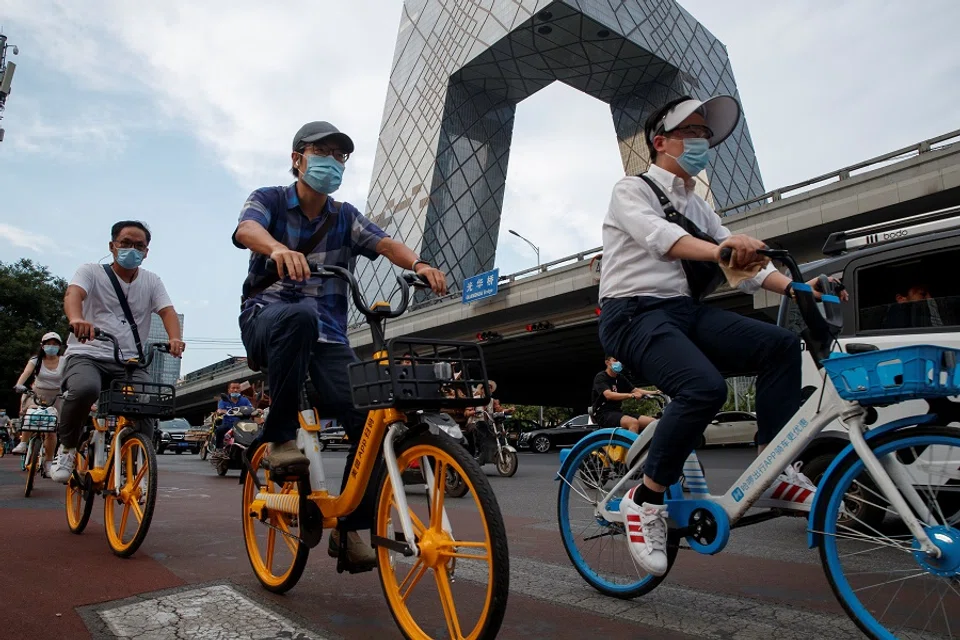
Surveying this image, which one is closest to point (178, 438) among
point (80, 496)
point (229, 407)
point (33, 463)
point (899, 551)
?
point (229, 407)

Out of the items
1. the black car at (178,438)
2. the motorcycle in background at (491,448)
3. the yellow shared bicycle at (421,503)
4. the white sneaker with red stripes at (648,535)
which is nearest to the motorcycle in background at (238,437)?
the motorcycle in background at (491,448)

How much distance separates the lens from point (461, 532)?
7.13 ft

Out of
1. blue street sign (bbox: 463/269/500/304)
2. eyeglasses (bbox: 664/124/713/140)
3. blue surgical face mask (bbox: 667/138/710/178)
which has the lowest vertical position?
blue surgical face mask (bbox: 667/138/710/178)

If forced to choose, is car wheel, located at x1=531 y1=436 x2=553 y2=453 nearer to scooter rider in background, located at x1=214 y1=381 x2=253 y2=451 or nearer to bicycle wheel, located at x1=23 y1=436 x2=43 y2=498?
scooter rider in background, located at x1=214 y1=381 x2=253 y2=451

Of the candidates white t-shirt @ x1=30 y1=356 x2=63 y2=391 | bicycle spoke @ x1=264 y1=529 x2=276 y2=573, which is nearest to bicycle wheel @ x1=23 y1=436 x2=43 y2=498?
white t-shirt @ x1=30 y1=356 x2=63 y2=391

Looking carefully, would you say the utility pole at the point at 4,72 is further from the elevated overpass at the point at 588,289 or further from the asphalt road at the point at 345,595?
the asphalt road at the point at 345,595

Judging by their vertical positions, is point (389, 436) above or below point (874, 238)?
below

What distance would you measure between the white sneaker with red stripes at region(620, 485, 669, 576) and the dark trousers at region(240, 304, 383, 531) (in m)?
0.95

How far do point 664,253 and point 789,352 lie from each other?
1.93 ft

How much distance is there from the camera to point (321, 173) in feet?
10.1

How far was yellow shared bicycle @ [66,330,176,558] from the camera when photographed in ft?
12.6

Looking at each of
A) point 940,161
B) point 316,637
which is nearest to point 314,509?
point 316,637

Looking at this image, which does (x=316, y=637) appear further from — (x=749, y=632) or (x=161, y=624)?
(x=749, y=632)

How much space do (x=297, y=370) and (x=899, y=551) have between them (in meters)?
2.08
